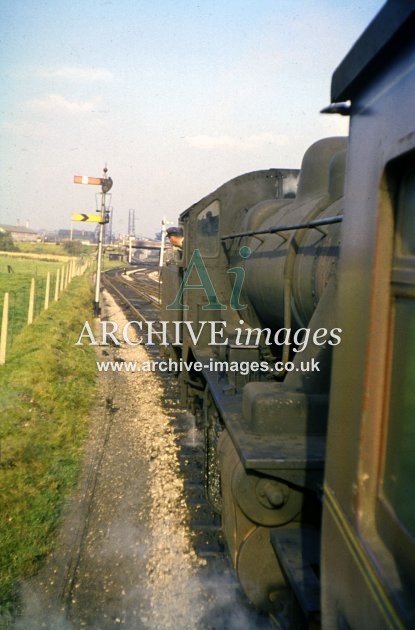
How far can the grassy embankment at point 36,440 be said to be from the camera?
4.24 m

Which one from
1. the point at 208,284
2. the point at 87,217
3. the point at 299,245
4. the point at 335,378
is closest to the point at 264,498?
the point at 335,378

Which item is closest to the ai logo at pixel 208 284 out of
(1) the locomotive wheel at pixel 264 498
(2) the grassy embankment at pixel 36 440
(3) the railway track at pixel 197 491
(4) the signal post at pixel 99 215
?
(3) the railway track at pixel 197 491

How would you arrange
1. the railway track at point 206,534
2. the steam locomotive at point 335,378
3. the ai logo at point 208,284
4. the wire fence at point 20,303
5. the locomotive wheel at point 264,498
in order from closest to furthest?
the steam locomotive at point 335,378 < the locomotive wheel at point 264,498 < the railway track at point 206,534 < the ai logo at point 208,284 < the wire fence at point 20,303

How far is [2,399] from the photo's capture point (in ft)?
24.3

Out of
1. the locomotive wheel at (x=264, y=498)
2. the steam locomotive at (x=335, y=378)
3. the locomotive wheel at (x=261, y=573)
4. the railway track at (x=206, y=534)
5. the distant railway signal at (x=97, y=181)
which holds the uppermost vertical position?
the distant railway signal at (x=97, y=181)

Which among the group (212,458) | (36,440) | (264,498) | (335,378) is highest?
(335,378)

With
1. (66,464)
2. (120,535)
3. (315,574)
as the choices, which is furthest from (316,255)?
(66,464)

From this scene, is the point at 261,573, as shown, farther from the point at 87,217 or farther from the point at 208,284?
the point at 87,217

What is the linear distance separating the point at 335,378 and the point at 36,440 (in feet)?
17.0

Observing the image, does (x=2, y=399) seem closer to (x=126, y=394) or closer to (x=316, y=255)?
(x=126, y=394)

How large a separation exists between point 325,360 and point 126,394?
6003 millimetres

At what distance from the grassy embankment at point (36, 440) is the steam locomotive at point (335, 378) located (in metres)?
1.52

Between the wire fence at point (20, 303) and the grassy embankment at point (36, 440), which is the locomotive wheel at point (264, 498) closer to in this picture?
the grassy embankment at point (36, 440)

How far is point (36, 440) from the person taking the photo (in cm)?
631
